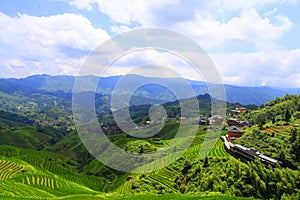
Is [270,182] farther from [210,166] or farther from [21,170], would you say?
[21,170]

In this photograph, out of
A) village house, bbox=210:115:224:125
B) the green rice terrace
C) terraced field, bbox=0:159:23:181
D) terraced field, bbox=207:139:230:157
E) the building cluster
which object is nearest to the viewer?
the green rice terrace

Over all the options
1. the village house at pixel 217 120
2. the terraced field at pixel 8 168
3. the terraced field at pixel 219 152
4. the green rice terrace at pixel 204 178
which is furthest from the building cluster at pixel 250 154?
the village house at pixel 217 120

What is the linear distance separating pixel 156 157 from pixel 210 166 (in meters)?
21.0

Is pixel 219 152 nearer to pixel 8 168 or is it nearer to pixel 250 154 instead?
pixel 250 154

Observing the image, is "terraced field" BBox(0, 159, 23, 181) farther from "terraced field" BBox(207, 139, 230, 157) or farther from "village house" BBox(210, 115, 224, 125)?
"village house" BBox(210, 115, 224, 125)

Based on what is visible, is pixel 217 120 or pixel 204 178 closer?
pixel 204 178

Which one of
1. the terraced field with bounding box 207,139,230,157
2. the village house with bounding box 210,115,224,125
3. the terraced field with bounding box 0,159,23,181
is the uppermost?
the village house with bounding box 210,115,224,125

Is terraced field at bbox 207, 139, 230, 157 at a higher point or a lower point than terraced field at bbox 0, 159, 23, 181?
higher

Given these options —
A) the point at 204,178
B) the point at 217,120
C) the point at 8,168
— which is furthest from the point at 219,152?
the point at 217,120

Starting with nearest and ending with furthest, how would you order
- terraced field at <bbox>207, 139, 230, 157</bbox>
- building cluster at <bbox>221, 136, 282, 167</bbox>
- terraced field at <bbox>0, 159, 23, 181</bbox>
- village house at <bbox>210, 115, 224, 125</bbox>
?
1. building cluster at <bbox>221, 136, 282, 167</bbox>
2. terraced field at <bbox>0, 159, 23, 181</bbox>
3. terraced field at <bbox>207, 139, 230, 157</bbox>
4. village house at <bbox>210, 115, 224, 125</bbox>

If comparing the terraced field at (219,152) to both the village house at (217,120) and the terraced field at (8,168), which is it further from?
the village house at (217,120)

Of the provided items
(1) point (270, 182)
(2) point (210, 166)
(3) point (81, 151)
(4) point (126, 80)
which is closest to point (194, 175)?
(2) point (210, 166)

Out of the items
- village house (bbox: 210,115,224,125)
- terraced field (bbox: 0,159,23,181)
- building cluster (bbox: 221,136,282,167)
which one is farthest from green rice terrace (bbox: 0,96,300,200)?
village house (bbox: 210,115,224,125)

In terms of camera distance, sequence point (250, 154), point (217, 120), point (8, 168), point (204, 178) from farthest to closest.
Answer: point (217, 120) < point (8, 168) < point (250, 154) < point (204, 178)
